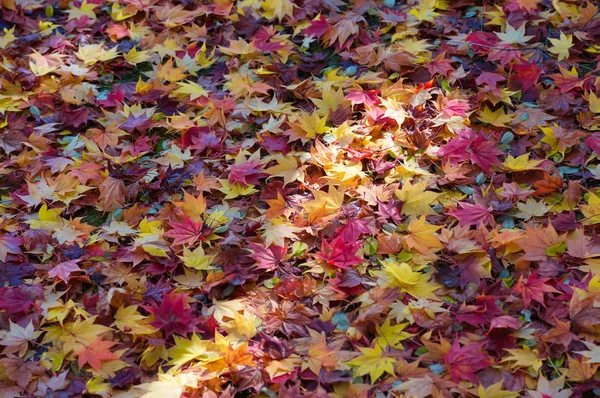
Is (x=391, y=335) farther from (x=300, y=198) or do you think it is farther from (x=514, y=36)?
(x=514, y=36)

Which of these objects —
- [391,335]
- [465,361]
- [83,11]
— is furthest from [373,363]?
[83,11]

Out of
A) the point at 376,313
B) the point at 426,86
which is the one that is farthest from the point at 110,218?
the point at 426,86

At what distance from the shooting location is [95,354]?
2098 mm

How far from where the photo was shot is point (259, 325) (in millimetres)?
2201

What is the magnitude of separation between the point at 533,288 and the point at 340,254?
2.15ft

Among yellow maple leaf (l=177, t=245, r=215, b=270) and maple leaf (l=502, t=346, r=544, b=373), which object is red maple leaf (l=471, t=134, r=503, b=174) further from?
yellow maple leaf (l=177, t=245, r=215, b=270)

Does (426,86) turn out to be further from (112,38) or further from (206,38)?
(112,38)

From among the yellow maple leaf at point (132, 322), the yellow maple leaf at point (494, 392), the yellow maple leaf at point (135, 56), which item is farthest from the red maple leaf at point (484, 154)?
the yellow maple leaf at point (135, 56)

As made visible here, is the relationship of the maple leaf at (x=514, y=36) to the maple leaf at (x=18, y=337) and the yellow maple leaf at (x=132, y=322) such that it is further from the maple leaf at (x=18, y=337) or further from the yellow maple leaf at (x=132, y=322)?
the maple leaf at (x=18, y=337)

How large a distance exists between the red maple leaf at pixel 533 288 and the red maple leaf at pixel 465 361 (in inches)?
9.9

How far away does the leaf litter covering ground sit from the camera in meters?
Result: 2.07

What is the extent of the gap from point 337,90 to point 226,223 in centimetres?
92

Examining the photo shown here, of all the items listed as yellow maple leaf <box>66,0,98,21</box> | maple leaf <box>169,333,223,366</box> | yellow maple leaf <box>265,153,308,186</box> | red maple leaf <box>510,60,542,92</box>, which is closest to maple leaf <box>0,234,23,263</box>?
maple leaf <box>169,333,223,366</box>

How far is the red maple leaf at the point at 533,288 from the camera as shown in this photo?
2.13 metres
